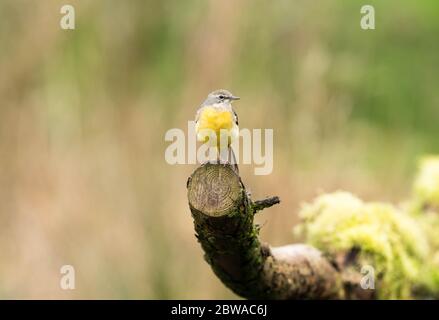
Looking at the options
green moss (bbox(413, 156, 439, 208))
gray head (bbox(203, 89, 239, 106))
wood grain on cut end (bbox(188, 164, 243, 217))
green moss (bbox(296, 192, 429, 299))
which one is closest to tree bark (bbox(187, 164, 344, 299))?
wood grain on cut end (bbox(188, 164, 243, 217))

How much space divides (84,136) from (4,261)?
92 centimetres

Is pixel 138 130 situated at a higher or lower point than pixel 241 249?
higher

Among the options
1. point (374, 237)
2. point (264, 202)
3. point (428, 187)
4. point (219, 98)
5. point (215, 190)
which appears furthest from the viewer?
point (428, 187)

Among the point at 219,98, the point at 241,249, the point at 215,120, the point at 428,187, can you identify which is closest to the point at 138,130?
the point at 428,187

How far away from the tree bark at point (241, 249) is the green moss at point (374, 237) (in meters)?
0.31

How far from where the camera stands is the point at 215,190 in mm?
2439

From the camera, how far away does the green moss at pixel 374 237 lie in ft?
11.4

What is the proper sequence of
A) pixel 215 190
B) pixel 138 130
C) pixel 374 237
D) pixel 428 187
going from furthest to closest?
pixel 138 130 < pixel 428 187 < pixel 374 237 < pixel 215 190

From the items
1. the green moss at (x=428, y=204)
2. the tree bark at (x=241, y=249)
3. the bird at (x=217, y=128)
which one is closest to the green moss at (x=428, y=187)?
the green moss at (x=428, y=204)

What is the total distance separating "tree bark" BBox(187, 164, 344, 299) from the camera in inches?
95.9

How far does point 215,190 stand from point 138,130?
2.52 meters

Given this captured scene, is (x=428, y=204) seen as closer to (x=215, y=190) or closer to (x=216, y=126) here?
(x=216, y=126)
